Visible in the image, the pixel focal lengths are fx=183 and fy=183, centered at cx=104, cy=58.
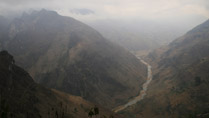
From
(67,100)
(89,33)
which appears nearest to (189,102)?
(67,100)

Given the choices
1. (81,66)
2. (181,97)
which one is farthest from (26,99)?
(81,66)

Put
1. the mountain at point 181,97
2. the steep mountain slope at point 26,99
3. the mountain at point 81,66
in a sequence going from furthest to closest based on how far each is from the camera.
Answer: the mountain at point 81,66 → the mountain at point 181,97 → the steep mountain slope at point 26,99

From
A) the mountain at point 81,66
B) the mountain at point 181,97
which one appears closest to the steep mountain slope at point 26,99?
the mountain at point 181,97

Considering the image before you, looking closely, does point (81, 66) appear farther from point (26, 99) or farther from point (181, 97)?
point (26, 99)

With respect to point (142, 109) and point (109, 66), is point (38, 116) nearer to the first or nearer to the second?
point (142, 109)

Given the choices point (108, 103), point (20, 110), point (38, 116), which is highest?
point (20, 110)

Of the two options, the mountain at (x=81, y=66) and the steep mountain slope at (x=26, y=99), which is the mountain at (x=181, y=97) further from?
the steep mountain slope at (x=26, y=99)
